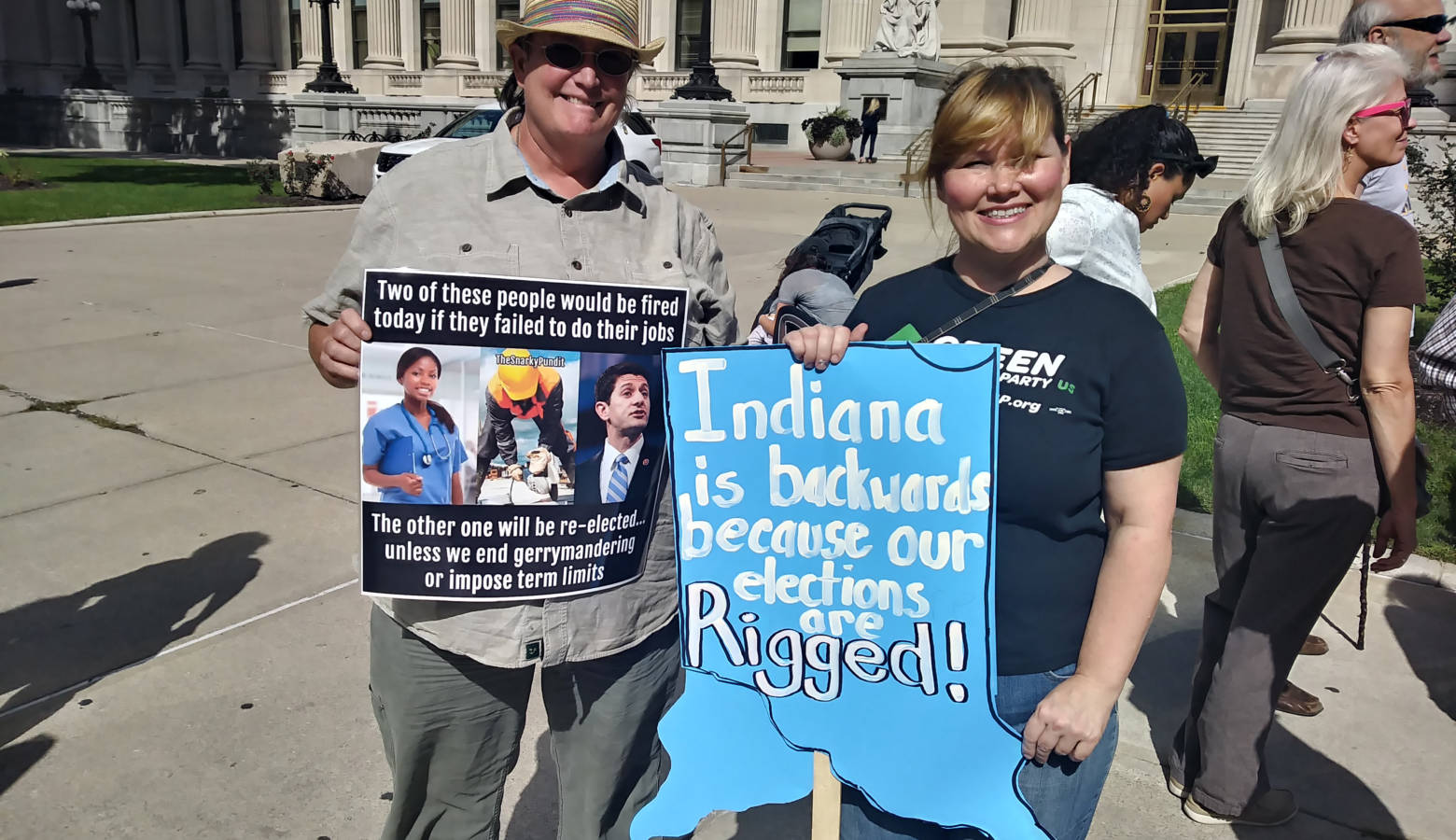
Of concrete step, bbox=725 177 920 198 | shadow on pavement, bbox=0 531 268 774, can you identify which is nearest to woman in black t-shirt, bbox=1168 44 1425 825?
shadow on pavement, bbox=0 531 268 774

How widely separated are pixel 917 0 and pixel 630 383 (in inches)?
1100

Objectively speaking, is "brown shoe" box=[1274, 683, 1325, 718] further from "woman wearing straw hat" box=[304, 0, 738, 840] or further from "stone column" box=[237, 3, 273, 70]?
"stone column" box=[237, 3, 273, 70]

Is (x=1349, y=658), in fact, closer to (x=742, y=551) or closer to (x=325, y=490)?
(x=742, y=551)

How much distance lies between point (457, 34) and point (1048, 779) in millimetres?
42590

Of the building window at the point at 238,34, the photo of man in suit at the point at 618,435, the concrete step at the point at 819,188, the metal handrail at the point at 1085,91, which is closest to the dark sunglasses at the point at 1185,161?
the photo of man in suit at the point at 618,435

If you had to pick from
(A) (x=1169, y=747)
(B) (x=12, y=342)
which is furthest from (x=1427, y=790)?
(B) (x=12, y=342)

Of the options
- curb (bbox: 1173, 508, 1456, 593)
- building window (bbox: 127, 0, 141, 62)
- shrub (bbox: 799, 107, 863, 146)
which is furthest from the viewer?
building window (bbox: 127, 0, 141, 62)

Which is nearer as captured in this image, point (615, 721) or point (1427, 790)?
point (615, 721)

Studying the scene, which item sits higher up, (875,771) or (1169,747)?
(875,771)

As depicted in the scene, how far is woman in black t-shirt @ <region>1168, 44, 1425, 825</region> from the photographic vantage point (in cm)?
299

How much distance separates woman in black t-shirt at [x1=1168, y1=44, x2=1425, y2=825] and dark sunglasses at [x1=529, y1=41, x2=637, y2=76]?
198 centimetres

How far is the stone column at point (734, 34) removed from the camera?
34.4 meters

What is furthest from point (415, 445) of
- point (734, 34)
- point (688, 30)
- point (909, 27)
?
point (688, 30)

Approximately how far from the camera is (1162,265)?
1338cm
